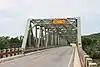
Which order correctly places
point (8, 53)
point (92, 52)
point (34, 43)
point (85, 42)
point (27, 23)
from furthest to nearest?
point (85, 42) → point (92, 52) → point (27, 23) → point (34, 43) → point (8, 53)

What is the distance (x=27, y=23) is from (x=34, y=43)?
658 cm

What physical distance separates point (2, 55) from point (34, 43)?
26892mm

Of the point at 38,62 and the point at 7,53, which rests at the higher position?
the point at 7,53

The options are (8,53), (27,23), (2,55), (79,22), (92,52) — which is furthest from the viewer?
(92,52)

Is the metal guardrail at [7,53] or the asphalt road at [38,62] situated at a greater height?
the metal guardrail at [7,53]

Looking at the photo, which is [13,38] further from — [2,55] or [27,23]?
[2,55]

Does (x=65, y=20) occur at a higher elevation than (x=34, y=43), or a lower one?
higher

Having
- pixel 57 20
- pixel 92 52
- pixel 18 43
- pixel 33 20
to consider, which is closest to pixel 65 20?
pixel 57 20

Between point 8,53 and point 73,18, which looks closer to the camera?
point 8,53

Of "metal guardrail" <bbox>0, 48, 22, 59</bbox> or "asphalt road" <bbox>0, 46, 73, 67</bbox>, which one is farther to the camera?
"metal guardrail" <bbox>0, 48, 22, 59</bbox>

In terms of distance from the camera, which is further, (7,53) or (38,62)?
(7,53)

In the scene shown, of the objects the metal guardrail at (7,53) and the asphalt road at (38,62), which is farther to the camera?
the metal guardrail at (7,53)

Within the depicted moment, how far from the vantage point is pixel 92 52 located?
8075cm

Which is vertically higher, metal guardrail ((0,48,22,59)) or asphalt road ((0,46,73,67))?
metal guardrail ((0,48,22,59))
